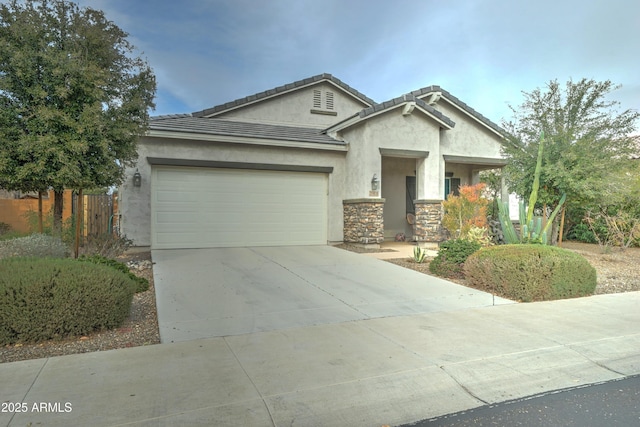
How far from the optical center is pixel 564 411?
3.36m

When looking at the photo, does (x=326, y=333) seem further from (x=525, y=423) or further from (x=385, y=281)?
(x=385, y=281)

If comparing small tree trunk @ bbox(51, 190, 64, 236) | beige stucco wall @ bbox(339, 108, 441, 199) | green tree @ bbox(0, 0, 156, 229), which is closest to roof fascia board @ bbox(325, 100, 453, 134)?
beige stucco wall @ bbox(339, 108, 441, 199)

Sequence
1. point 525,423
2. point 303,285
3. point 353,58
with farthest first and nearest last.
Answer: point 353,58, point 303,285, point 525,423

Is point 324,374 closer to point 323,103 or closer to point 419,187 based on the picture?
point 419,187

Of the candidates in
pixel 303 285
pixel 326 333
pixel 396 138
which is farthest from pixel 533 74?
pixel 326 333

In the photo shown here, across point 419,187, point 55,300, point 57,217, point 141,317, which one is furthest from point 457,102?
point 55,300

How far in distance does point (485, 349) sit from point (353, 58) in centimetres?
1370

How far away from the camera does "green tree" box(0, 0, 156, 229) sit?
7.14m

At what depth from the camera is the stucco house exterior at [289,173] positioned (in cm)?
1176

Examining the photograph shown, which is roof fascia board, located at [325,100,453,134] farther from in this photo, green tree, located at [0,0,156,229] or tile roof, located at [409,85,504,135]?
green tree, located at [0,0,156,229]

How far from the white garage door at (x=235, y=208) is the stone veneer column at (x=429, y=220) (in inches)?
136

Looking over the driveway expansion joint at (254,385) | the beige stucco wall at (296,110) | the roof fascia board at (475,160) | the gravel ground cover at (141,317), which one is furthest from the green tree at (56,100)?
the roof fascia board at (475,160)

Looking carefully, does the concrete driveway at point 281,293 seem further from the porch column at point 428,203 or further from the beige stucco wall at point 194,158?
the porch column at point 428,203

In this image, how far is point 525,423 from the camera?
3.16 m
